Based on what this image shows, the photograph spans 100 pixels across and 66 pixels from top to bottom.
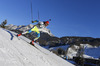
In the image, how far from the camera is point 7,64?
376cm

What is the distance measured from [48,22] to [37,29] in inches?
41.3

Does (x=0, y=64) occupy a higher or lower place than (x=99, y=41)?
lower

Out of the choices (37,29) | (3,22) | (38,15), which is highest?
(3,22)

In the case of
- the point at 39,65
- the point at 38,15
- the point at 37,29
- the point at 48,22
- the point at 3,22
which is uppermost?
the point at 3,22

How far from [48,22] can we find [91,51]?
13055 centimetres

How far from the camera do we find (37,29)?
9164 millimetres

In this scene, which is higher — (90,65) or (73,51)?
(73,51)

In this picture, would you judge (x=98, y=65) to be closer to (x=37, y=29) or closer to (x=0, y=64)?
(x=37, y=29)

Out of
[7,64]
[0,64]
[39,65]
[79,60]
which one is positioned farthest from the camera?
[79,60]

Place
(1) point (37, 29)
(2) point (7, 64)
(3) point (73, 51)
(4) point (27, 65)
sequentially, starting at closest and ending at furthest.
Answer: (2) point (7, 64) → (4) point (27, 65) → (1) point (37, 29) → (3) point (73, 51)

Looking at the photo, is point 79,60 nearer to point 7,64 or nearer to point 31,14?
point 31,14

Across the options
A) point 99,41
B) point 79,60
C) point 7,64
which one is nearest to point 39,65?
point 7,64

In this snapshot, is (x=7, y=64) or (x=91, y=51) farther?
(x=91, y=51)

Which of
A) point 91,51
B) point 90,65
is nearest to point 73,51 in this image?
point 91,51
